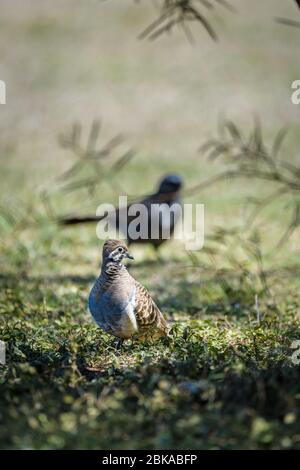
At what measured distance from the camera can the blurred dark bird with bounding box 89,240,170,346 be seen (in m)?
4.93

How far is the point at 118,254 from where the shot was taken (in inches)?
207

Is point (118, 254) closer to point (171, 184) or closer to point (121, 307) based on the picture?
point (121, 307)

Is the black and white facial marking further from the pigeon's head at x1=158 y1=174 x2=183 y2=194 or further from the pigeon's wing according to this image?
the pigeon's head at x1=158 y1=174 x2=183 y2=194

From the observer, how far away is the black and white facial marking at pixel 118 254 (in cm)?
523

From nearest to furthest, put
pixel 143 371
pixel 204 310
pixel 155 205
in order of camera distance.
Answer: pixel 143 371 → pixel 204 310 → pixel 155 205

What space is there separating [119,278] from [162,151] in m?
9.86

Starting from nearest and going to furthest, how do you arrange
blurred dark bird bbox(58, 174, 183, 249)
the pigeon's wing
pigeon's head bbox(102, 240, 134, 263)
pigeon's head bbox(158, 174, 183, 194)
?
the pigeon's wing, pigeon's head bbox(102, 240, 134, 263), blurred dark bird bbox(58, 174, 183, 249), pigeon's head bbox(158, 174, 183, 194)

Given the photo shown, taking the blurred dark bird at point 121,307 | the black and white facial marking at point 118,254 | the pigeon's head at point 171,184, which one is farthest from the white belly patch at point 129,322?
the pigeon's head at point 171,184

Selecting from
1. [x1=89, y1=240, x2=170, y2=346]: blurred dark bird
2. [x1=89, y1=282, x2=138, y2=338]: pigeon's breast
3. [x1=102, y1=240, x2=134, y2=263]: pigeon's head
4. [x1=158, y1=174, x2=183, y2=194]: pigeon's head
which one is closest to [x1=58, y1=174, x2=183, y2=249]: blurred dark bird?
[x1=158, y1=174, x2=183, y2=194]: pigeon's head

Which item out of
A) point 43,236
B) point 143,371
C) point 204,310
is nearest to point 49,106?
point 43,236

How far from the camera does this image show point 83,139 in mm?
15984

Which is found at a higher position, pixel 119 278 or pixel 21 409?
pixel 119 278

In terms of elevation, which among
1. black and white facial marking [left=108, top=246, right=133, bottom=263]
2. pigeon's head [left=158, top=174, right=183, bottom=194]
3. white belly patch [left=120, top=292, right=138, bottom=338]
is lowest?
white belly patch [left=120, top=292, right=138, bottom=338]

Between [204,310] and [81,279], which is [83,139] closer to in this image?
[81,279]
